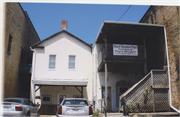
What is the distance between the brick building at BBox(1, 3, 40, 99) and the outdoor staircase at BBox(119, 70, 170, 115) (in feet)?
28.4

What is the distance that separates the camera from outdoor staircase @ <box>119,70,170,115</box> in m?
10.9

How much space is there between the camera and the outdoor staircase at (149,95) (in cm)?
1091

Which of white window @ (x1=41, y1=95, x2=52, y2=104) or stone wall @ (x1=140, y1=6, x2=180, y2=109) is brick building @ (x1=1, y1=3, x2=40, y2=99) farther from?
stone wall @ (x1=140, y1=6, x2=180, y2=109)

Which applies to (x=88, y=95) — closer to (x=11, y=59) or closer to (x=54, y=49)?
(x=54, y=49)

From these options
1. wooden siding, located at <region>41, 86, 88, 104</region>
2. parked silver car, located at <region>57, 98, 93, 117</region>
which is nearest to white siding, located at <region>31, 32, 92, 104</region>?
wooden siding, located at <region>41, 86, 88, 104</region>

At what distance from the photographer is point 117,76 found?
15430mm

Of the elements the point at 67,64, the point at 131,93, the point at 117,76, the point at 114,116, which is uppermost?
the point at 67,64

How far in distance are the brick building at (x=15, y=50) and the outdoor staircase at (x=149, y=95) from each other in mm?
8657

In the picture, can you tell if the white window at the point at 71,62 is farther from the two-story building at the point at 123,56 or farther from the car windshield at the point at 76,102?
the car windshield at the point at 76,102

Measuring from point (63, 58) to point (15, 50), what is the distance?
414 cm

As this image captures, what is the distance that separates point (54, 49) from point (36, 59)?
1842 mm

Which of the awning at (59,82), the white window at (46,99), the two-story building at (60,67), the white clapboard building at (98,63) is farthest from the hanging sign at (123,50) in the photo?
the white window at (46,99)

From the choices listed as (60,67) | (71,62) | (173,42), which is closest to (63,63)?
(60,67)

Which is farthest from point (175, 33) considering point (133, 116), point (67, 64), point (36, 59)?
point (36, 59)
